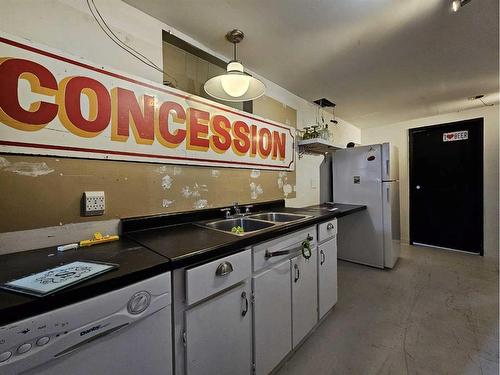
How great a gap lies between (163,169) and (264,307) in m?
1.02

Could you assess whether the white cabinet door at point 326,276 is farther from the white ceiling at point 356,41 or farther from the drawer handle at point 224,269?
the white ceiling at point 356,41

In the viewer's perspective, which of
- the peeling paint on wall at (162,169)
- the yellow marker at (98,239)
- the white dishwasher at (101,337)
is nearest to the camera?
the white dishwasher at (101,337)

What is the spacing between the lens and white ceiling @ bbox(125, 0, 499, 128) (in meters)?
1.38

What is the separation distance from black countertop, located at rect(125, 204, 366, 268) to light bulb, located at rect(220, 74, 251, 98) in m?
0.92

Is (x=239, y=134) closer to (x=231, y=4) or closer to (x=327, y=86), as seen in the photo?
(x=231, y=4)

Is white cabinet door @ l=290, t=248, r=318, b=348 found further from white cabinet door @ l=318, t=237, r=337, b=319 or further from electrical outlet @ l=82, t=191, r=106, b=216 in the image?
electrical outlet @ l=82, t=191, r=106, b=216

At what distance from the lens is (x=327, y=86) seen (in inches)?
98.4

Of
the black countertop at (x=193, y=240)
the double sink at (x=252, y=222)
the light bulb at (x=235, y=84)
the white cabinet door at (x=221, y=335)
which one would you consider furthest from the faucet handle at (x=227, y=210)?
the light bulb at (x=235, y=84)

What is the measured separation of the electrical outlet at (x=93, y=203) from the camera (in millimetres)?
1115

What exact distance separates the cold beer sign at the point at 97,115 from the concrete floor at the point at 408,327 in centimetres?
154

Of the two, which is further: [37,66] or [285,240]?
[285,240]

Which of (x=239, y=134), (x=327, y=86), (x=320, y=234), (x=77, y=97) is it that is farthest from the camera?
(x=327, y=86)

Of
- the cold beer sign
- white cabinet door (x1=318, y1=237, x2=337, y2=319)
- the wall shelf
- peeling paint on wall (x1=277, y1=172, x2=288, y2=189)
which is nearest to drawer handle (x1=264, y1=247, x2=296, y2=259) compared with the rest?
white cabinet door (x1=318, y1=237, x2=337, y2=319)

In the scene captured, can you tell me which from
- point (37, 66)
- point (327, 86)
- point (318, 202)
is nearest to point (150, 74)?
point (37, 66)
